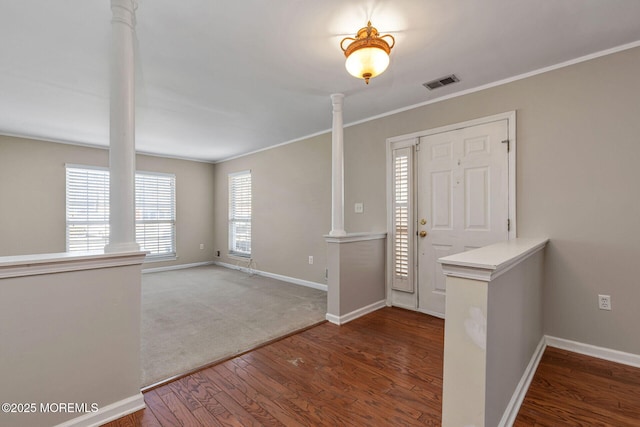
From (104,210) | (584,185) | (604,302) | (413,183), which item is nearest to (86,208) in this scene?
(104,210)

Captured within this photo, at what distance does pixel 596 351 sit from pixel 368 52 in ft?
9.71

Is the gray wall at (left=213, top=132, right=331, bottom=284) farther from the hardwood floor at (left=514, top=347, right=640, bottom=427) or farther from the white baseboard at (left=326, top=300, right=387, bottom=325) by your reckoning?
the hardwood floor at (left=514, top=347, right=640, bottom=427)

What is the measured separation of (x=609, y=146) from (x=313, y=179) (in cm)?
336

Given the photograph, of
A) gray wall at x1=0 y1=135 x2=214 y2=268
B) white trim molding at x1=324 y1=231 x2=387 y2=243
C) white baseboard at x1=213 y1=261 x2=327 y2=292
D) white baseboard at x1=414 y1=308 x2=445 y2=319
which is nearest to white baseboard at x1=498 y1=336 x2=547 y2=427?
white baseboard at x1=414 y1=308 x2=445 y2=319

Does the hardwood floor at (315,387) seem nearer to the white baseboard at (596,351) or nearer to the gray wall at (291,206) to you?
the white baseboard at (596,351)

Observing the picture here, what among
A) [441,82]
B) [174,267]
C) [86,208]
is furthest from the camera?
[174,267]

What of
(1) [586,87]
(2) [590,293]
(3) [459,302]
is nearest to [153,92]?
(3) [459,302]

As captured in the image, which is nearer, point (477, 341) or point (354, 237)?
point (477, 341)

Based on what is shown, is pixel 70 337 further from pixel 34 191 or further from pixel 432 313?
pixel 34 191

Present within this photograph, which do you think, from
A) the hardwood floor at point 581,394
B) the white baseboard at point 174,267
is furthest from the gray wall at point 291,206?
the hardwood floor at point 581,394

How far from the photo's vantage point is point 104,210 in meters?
5.34

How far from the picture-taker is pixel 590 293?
93.7 inches

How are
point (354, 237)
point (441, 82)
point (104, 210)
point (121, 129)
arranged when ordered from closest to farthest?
point (121, 129) → point (441, 82) → point (354, 237) → point (104, 210)

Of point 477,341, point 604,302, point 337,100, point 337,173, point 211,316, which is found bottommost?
point 211,316
